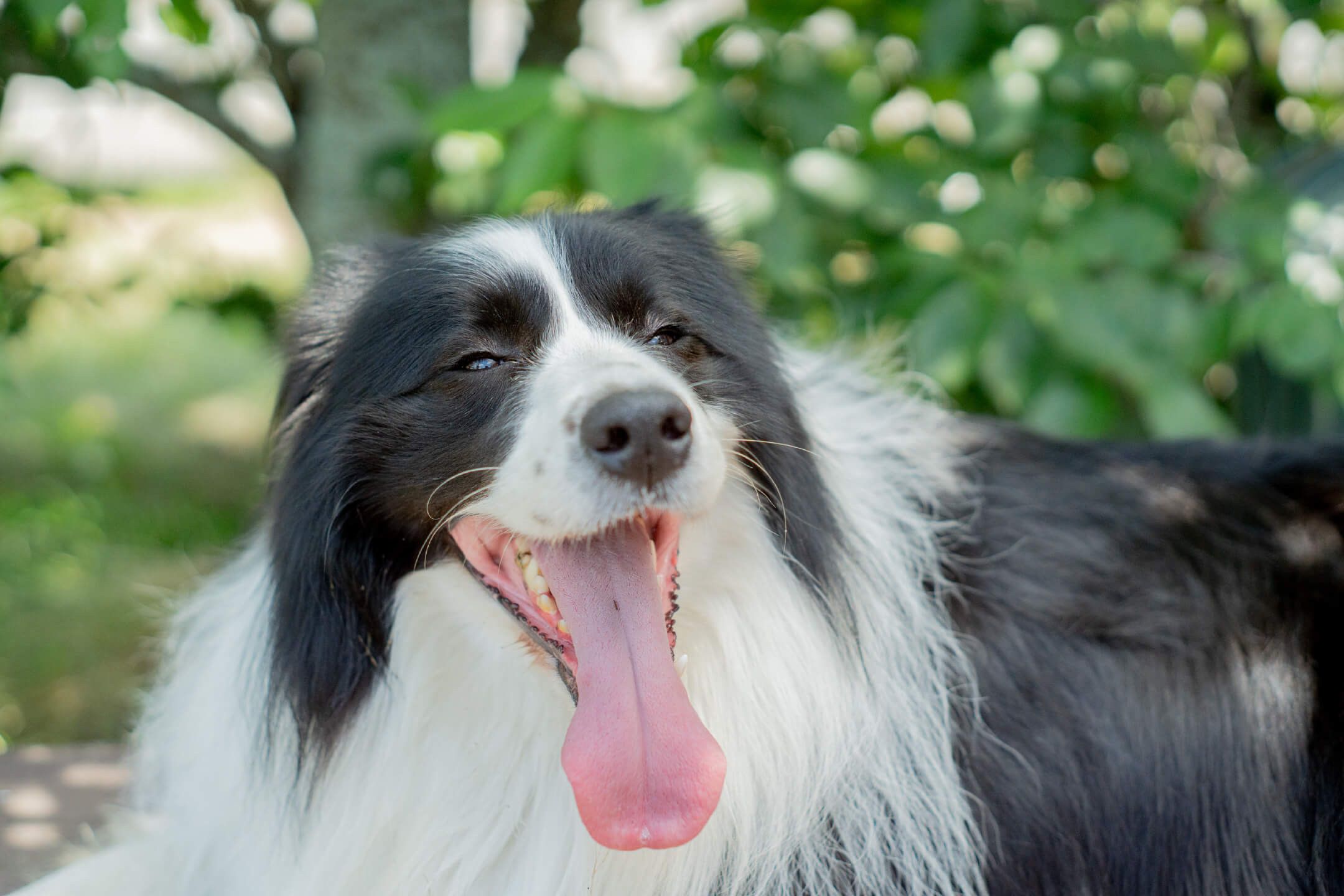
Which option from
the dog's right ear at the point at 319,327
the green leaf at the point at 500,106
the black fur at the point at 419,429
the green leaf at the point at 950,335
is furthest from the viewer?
the green leaf at the point at 950,335

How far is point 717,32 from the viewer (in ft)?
10.9

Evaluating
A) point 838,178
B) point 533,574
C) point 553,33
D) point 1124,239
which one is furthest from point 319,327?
point 553,33

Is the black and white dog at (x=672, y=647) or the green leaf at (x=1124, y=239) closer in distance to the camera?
the black and white dog at (x=672, y=647)

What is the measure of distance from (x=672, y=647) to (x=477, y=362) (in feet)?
1.89

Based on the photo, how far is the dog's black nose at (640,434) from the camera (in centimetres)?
164

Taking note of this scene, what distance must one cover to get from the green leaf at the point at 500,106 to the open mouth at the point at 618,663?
135cm

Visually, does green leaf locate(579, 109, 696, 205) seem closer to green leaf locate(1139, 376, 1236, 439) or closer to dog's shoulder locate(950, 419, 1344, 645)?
dog's shoulder locate(950, 419, 1344, 645)

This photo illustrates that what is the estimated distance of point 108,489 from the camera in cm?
609

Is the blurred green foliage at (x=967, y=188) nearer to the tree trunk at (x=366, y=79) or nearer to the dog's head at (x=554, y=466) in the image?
the tree trunk at (x=366, y=79)

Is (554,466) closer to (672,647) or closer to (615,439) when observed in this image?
(615,439)

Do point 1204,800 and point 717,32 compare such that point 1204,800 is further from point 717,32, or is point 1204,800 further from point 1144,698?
point 717,32

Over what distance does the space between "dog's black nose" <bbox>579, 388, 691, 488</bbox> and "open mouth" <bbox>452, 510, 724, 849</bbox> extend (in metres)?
0.13

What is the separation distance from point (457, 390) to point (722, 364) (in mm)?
466

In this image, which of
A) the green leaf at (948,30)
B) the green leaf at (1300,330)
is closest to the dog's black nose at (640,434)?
the green leaf at (948,30)
